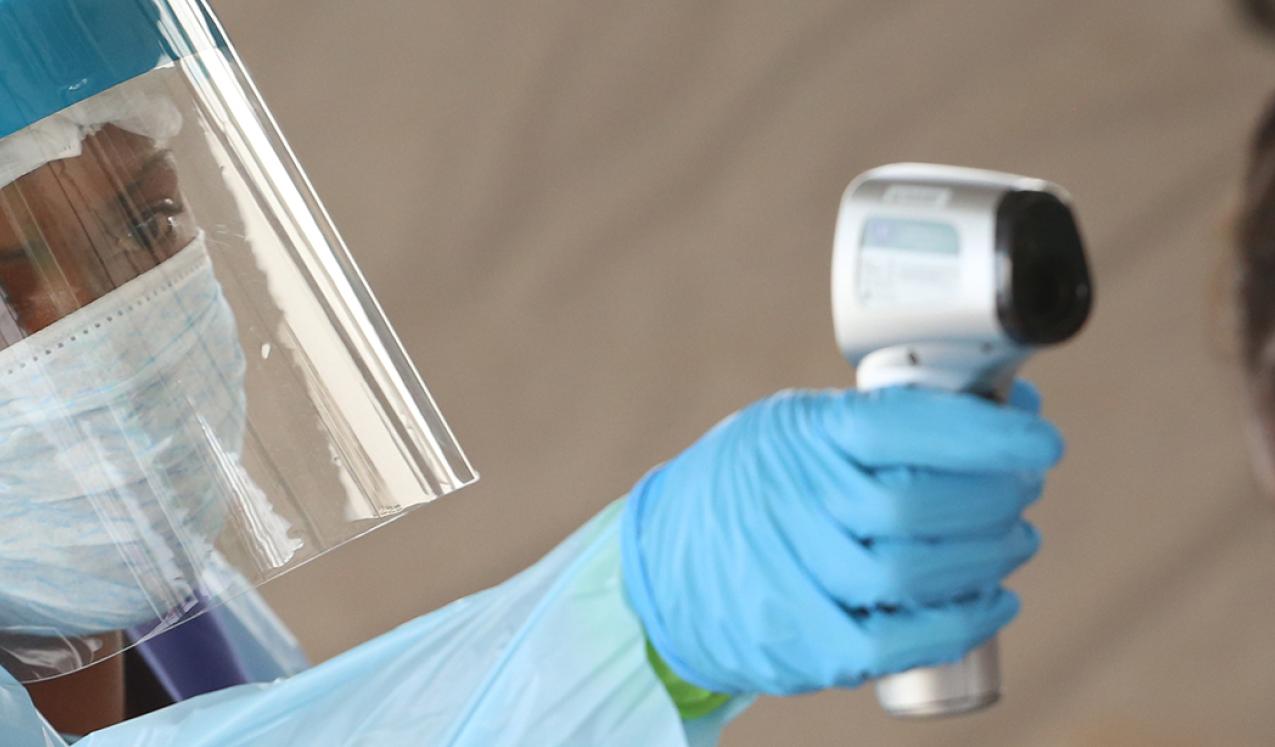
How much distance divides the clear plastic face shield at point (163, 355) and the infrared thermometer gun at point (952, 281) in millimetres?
379

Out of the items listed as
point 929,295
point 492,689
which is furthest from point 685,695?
point 929,295

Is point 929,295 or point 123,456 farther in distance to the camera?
point 123,456

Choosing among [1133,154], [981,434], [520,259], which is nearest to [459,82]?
[520,259]

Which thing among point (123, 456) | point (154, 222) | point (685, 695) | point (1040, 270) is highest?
point (154, 222)

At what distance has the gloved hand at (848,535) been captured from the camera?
2.42 feet

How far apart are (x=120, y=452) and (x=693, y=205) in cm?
145

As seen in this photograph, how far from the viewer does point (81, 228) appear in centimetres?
84

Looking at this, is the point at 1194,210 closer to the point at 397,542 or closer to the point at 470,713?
the point at 397,542

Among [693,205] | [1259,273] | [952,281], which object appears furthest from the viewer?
[693,205]

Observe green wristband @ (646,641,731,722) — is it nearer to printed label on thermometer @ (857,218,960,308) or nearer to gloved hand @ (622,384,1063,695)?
gloved hand @ (622,384,1063,695)

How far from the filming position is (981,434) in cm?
73

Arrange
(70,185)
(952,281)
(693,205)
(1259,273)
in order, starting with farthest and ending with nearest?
(693,205)
(1259,273)
(70,185)
(952,281)

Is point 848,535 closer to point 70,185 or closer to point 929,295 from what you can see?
point 929,295

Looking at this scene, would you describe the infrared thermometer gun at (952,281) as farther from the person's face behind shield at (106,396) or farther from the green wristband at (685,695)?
the person's face behind shield at (106,396)
